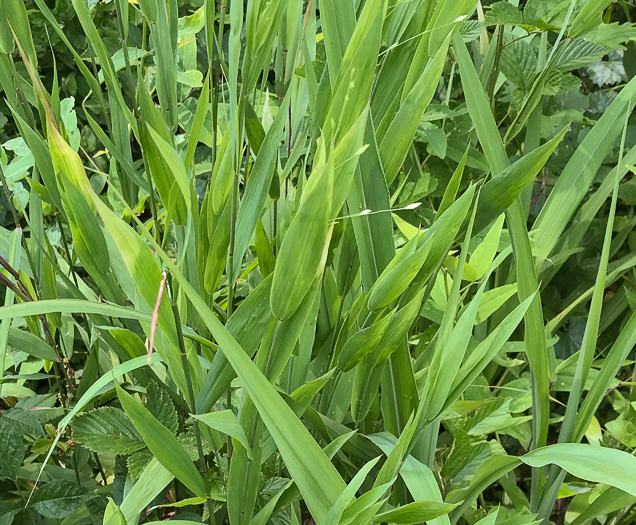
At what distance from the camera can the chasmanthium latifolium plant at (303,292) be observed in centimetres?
30

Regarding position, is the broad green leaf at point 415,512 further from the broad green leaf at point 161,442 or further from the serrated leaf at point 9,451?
the serrated leaf at point 9,451

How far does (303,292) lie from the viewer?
274 millimetres

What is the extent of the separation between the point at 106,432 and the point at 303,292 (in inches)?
10.1

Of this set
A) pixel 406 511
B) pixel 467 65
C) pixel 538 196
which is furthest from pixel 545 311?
pixel 406 511

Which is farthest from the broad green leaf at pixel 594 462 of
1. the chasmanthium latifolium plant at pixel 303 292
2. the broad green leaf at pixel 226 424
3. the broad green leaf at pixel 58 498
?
the broad green leaf at pixel 58 498

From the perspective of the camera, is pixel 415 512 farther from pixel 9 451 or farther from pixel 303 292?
pixel 9 451

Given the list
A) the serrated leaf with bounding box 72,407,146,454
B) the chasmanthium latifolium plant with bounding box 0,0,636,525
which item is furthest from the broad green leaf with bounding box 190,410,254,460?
the serrated leaf with bounding box 72,407,146,454

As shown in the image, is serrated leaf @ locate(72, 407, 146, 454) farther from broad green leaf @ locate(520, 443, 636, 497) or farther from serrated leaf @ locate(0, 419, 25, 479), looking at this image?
broad green leaf @ locate(520, 443, 636, 497)

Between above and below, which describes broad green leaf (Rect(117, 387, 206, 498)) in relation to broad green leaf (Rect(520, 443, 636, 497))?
above

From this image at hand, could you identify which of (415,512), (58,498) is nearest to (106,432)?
(58,498)

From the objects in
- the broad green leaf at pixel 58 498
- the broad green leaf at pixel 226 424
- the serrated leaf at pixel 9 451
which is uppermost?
the broad green leaf at pixel 226 424

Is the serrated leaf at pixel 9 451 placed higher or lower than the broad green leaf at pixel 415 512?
lower

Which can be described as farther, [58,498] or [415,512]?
[58,498]

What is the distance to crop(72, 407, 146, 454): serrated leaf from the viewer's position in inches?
16.8
